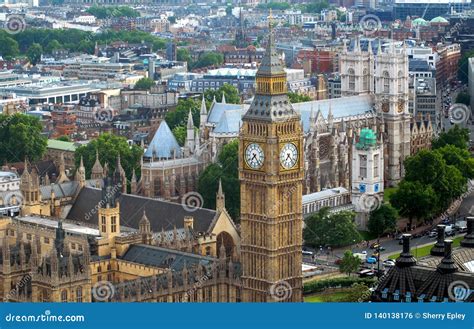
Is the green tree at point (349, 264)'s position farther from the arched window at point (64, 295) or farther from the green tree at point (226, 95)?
the green tree at point (226, 95)

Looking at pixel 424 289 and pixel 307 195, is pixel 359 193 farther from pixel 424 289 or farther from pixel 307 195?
pixel 424 289

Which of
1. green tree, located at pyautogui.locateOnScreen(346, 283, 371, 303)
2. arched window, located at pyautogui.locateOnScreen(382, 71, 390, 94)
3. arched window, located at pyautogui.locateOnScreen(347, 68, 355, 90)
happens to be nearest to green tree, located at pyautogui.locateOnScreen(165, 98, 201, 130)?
arched window, located at pyautogui.locateOnScreen(347, 68, 355, 90)

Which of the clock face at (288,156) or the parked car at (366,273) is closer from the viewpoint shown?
the clock face at (288,156)

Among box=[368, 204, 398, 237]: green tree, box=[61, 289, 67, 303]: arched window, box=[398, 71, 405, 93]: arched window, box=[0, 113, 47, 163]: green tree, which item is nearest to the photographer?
box=[61, 289, 67, 303]: arched window

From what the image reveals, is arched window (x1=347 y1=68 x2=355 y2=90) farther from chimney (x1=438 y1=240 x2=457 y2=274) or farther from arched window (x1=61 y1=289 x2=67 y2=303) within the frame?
chimney (x1=438 y1=240 x2=457 y2=274)

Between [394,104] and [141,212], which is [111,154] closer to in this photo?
[394,104]

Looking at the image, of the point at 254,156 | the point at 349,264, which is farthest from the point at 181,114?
the point at 254,156

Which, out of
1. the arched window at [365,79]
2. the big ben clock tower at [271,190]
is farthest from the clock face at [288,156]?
the arched window at [365,79]
